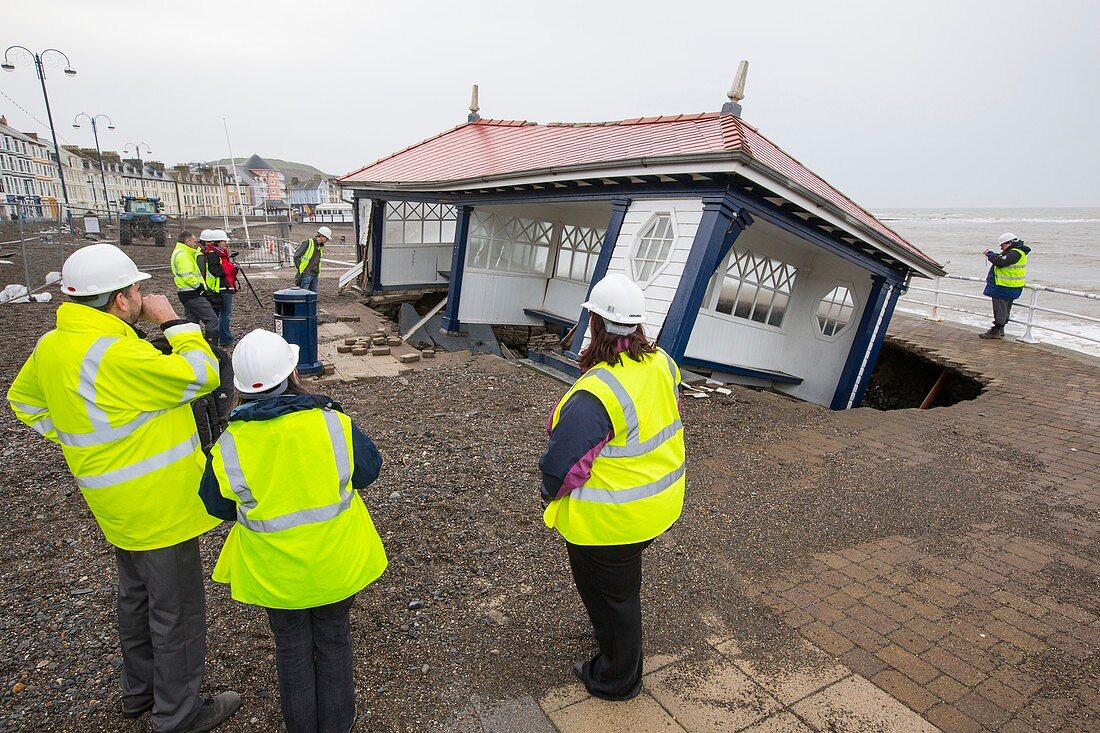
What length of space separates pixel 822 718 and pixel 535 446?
10.9 ft

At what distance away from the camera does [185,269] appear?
7762mm

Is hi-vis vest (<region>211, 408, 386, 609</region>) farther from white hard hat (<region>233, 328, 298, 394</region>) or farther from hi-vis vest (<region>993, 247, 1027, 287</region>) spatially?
hi-vis vest (<region>993, 247, 1027, 287</region>)

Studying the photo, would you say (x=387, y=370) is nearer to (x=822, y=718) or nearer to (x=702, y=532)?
(x=702, y=532)

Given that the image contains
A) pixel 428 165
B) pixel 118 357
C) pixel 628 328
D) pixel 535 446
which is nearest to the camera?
pixel 118 357

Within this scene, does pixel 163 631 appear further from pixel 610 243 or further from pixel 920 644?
pixel 610 243

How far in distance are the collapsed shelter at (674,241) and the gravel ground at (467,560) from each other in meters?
1.70

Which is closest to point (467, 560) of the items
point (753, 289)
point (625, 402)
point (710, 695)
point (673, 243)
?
point (710, 695)

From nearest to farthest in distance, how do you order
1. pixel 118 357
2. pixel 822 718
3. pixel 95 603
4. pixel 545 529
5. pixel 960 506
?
pixel 118 357
pixel 822 718
pixel 95 603
pixel 545 529
pixel 960 506

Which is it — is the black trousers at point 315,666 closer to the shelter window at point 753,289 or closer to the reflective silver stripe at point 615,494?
the reflective silver stripe at point 615,494

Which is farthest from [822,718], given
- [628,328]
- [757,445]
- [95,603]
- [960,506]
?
[95,603]

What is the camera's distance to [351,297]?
46.9 ft

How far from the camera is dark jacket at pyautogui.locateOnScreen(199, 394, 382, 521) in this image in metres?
2.03

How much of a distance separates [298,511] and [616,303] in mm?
1459

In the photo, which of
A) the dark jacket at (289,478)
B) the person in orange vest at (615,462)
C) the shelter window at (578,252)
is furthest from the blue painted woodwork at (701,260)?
the dark jacket at (289,478)
